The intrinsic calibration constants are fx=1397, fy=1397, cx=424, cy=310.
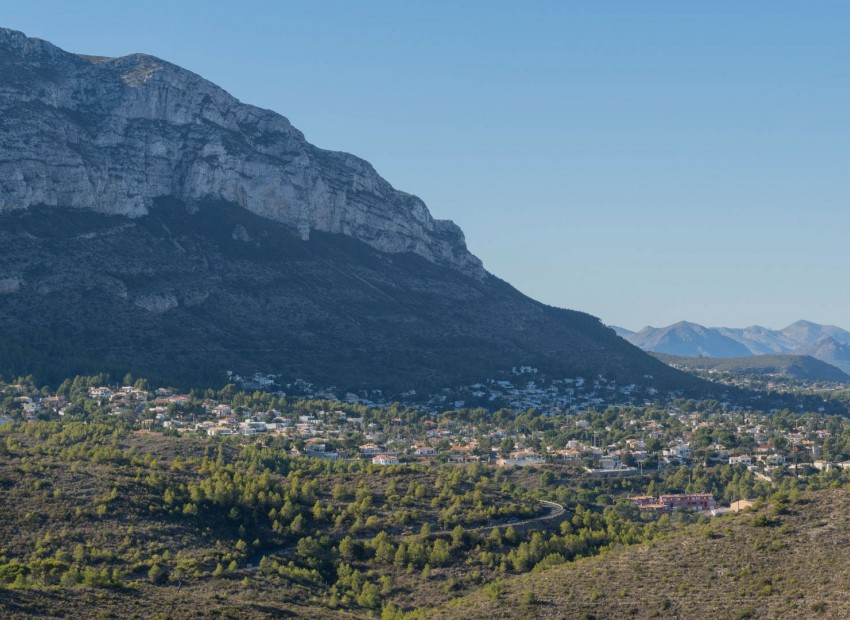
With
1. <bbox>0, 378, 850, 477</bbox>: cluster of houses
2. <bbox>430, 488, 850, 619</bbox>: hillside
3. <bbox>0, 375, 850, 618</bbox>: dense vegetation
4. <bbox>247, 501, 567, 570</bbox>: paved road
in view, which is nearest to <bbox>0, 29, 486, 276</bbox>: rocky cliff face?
<bbox>0, 378, 850, 477</bbox>: cluster of houses

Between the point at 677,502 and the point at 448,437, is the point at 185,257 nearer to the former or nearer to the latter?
the point at 448,437

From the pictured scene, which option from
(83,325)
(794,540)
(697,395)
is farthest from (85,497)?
(697,395)

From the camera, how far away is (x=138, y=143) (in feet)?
595

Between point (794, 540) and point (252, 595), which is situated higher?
point (794, 540)

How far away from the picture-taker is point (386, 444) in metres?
128

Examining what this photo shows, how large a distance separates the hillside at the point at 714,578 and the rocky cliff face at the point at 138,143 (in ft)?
389

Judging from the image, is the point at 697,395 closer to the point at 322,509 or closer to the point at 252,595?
the point at 322,509

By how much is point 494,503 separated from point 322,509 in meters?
10.7

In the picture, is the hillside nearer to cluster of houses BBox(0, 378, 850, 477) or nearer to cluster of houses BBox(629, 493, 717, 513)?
cluster of houses BBox(629, 493, 717, 513)

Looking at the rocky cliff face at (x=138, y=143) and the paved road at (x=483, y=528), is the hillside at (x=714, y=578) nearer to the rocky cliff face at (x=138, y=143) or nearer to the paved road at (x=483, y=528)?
the paved road at (x=483, y=528)

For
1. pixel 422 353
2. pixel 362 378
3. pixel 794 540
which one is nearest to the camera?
pixel 794 540

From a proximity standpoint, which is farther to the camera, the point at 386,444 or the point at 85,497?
the point at 386,444

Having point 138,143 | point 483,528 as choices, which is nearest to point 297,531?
point 483,528

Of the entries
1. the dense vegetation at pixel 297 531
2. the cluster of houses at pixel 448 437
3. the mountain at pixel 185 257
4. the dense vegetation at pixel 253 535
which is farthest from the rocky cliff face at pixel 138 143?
the dense vegetation at pixel 253 535
